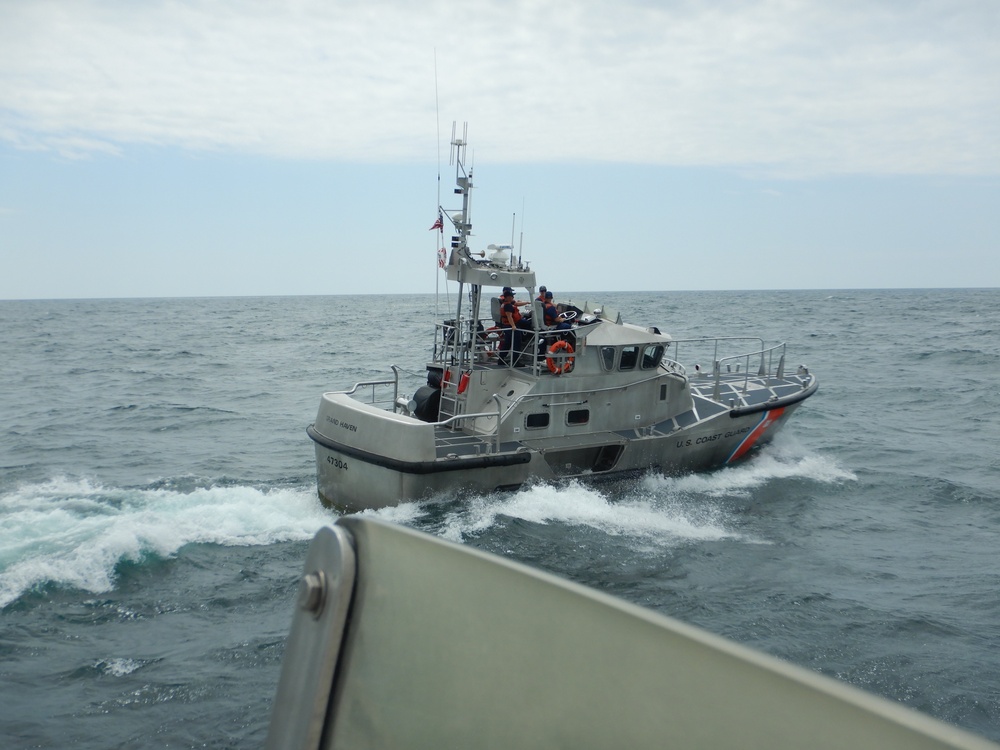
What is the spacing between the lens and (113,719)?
6.86 m

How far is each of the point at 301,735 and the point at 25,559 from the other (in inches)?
404

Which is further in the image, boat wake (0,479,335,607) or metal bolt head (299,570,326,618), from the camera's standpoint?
boat wake (0,479,335,607)

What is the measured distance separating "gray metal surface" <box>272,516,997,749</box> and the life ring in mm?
11478

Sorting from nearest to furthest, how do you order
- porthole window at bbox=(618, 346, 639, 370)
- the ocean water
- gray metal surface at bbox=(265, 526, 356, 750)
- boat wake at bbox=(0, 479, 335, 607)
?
gray metal surface at bbox=(265, 526, 356, 750) < the ocean water < boat wake at bbox=(0, 479, 335, 607) < porthole window at bbox=(618, 346, 639, 370)

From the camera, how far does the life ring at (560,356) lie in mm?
12812

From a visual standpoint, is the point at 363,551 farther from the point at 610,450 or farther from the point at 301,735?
the point at 610,450

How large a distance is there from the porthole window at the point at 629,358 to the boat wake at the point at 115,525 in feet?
17.2

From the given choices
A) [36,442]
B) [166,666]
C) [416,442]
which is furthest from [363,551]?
[36,442]

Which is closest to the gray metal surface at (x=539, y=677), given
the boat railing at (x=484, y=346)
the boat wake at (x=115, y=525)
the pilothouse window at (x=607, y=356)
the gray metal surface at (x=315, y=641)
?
the gray metal surface at (x=315, y=641)

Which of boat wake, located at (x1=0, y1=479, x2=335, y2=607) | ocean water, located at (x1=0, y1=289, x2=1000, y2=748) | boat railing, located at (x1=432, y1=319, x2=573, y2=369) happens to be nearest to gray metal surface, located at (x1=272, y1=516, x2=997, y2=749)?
ocean water, located at (x1=0, y1=289, x2=1000, y2=748)

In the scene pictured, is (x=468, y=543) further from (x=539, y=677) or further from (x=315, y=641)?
(x=539, y=677)

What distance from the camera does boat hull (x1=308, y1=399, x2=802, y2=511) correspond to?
11.6m

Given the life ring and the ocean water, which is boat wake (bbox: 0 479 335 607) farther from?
the life ring

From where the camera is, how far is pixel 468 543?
11.4 m
